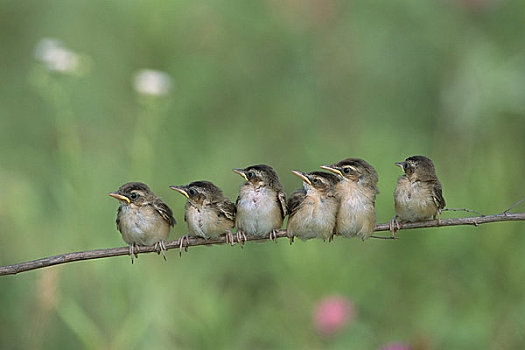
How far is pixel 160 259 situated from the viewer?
7074 millimetres

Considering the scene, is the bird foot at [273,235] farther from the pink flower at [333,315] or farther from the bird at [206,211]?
the pink flower at [333,315]

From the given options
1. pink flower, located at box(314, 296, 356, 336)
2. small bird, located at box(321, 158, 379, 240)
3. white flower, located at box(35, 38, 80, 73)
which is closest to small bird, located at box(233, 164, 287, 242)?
small bird, located at box(321, 158, 379, 240)

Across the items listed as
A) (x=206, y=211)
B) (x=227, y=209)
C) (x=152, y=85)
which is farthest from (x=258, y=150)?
(x=206, y=211)

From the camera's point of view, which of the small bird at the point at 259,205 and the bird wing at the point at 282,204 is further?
the bird wing at the point at 282,204

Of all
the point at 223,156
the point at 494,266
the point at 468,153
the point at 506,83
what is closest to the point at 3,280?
the point at 223,156

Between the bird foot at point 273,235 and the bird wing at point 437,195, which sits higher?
the bird wing at point 437,195

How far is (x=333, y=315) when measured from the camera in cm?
568

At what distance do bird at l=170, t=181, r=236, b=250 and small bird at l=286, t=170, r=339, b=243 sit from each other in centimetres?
44

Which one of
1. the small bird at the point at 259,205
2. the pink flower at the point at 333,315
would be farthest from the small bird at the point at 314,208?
the pink flower at the point at 333,315

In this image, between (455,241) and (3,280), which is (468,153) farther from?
(3,280)

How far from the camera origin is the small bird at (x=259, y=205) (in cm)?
463

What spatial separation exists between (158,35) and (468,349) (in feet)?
16.5

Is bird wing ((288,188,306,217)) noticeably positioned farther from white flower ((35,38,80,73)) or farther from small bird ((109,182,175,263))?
white flower ((35,38,80,73))

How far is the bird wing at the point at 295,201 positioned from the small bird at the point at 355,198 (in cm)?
24
